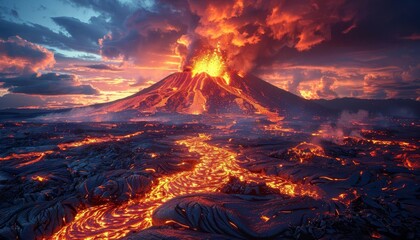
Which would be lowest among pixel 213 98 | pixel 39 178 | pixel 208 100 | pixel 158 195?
pixel 39 178

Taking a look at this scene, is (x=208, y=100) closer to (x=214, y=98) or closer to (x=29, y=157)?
(x=214, y=98)

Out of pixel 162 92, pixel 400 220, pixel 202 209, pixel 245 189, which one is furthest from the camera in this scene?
pixel 162 92

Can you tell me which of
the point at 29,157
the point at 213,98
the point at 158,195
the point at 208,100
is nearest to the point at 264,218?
the point at 158,195

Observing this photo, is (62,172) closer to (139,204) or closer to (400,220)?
(139,204)

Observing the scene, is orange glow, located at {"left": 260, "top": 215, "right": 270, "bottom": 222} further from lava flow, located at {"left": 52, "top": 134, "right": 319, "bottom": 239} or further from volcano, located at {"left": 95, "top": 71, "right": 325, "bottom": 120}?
volcano, located at {"left": 95, "top": 71, "right": 325, "bottom": 120}

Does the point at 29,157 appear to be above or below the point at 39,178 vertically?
below

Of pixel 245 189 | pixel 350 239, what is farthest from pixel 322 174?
pixel 350 239
